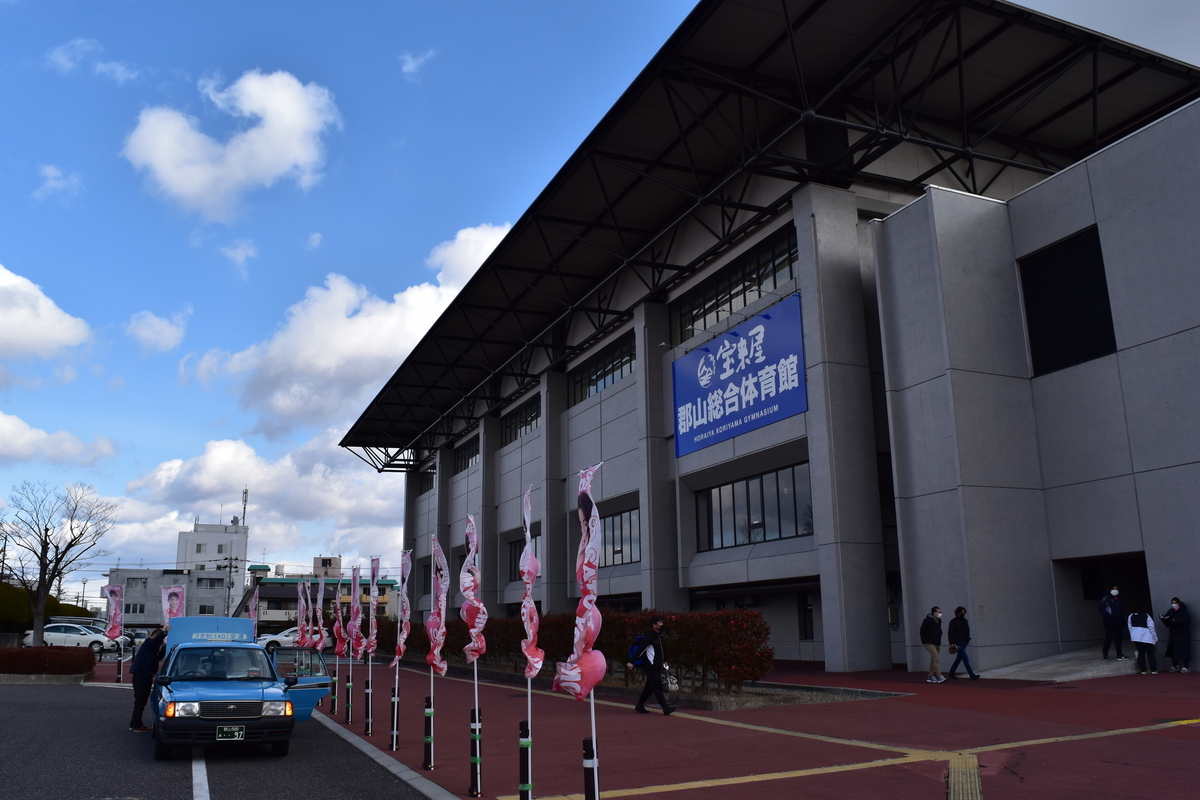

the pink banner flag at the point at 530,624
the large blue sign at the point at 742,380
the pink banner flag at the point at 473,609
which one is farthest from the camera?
the large blue sign at the point at 742,380

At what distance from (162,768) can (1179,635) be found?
58.1ft

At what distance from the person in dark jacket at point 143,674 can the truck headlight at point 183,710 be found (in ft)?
12.3

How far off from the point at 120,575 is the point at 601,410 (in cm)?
8374

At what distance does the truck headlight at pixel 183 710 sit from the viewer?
10.7 metres

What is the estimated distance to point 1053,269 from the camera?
69.1ft

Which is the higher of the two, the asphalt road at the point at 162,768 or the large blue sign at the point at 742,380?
the large blue sign at the point at 742,380

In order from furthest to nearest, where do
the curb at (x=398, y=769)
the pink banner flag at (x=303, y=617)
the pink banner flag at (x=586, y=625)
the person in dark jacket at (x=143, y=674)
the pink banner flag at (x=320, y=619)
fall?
the pink banner flag at (x=303, y=617)
the pink banner flag at (x=320, y=619)
the person in dark jacket at (x=143, y=674)
the curb at (x=398, y=769)
the pink banner flag at (x=586, y=625)

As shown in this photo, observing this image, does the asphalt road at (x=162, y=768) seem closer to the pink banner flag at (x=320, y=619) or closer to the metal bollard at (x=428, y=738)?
the metal bollard at (x=428, y=738)

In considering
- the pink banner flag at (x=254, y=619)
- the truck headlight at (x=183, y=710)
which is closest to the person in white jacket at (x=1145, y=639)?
the truck headlight at (x=183, y=710)

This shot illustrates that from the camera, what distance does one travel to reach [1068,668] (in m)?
17.7

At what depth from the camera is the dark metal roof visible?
69.4ft

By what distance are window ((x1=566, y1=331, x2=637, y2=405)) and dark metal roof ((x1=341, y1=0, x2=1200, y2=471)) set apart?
3.97 feet

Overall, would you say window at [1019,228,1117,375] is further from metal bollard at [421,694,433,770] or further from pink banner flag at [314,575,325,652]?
pink banner flag at [314,575,325,652]

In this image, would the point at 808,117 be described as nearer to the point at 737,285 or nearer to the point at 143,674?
the point at 737,285
